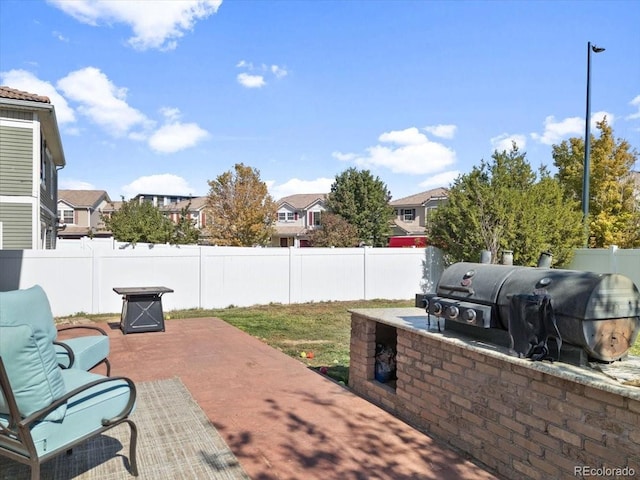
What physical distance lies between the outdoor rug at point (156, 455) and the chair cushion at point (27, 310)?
0.87 m

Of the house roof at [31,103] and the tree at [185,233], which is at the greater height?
the house roof at [31,103]

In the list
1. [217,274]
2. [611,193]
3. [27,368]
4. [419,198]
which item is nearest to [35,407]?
[27,368]

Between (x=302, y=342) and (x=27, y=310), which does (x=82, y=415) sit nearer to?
(x=27, y=310)

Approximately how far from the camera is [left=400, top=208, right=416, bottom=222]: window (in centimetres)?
3766

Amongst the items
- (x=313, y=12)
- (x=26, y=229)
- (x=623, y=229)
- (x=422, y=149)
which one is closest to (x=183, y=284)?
(x=26, y=229)

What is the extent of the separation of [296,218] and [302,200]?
2174mm

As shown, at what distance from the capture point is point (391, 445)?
11.4 feet

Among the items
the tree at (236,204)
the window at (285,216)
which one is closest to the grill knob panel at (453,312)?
the tree at (236,204)

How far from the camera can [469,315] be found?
329 cm

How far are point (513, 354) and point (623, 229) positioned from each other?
53.6 feet

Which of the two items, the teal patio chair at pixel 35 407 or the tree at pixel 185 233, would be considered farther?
the tree at pixel 185 233

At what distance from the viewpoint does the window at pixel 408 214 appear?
37.7 metres

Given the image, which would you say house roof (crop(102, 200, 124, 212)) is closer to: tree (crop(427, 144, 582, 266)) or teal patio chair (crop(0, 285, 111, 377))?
tree (crop(427, 144, 582, 266))

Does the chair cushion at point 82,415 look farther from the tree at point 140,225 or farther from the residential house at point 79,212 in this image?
the residential house at point 79,212
